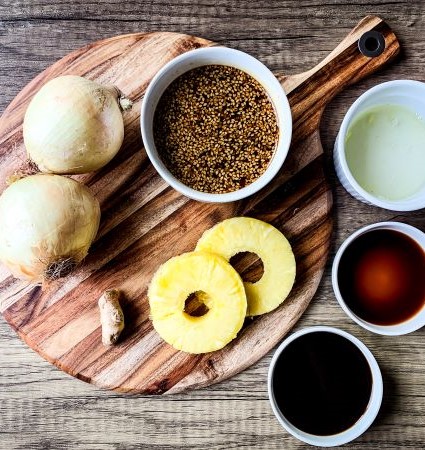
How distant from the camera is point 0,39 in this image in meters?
1.08

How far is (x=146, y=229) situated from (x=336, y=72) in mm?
422

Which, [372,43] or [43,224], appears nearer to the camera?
[43,224]

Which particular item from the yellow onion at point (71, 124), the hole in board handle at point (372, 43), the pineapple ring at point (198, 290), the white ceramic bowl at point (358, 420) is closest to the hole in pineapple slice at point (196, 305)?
the pineapple ring at point (198, 290)

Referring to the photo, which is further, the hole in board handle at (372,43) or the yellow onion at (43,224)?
the hole in board handle at (372,43)

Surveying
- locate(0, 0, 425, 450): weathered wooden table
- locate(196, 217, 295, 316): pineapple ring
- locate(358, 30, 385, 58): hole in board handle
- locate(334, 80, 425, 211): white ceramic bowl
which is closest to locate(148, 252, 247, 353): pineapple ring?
locate(196, 217, 295, 316): pineapple ring

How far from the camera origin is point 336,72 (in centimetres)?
107

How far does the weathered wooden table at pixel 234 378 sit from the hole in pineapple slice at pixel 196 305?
14 centimetres

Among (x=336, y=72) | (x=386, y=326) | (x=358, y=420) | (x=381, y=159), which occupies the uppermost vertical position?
(x=336, y=72)

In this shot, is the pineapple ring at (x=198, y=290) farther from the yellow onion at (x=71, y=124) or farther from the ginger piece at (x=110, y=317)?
the yellow onion at (x=71, y=124)

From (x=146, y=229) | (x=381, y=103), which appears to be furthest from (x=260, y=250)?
(x=381, y=103)

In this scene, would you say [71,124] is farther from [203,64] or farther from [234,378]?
[234,378]

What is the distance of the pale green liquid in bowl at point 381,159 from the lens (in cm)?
A: 104

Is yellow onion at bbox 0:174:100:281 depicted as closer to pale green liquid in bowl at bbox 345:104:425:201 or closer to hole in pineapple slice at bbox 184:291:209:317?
hole in pineapple slice at bbox 184:291:209:317

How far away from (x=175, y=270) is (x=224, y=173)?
19cm
